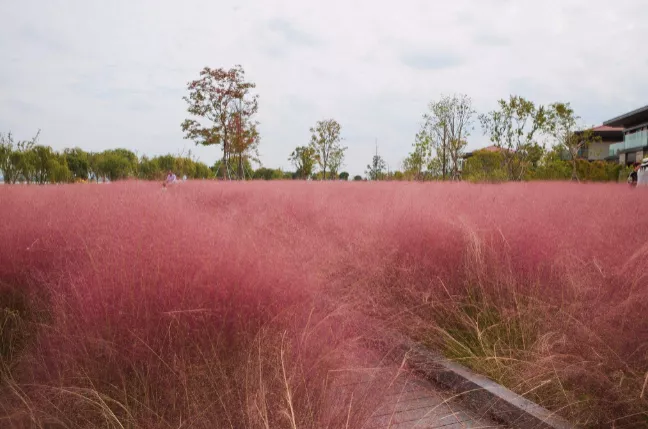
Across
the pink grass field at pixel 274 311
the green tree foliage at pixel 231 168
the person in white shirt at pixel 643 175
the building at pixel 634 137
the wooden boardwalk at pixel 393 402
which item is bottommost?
the wooden boardwalk at pixel 393 402

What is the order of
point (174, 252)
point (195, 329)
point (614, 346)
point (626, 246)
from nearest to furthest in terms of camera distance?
point (195, 329)
point (174, 252)
point (614, 346)
point (626, 246)

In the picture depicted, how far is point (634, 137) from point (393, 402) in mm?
54374

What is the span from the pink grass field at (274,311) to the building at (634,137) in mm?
48434

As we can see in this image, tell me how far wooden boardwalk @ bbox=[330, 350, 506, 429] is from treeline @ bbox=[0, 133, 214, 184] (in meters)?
15.2

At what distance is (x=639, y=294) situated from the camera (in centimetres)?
336

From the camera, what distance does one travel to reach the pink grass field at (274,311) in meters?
2.50

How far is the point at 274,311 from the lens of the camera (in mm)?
2756

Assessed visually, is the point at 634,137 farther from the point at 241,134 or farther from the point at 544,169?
the point at 241,134

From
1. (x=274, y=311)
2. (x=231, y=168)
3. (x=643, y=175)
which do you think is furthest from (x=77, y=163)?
(x=274, y=311)

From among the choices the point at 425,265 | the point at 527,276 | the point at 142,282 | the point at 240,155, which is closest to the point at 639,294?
the point at 527,276

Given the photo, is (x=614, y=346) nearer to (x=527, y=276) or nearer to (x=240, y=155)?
(x=527, y=276)

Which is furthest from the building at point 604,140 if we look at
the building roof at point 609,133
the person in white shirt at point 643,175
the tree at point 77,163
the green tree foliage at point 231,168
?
the tree at point 77,163

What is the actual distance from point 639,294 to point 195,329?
293 cm

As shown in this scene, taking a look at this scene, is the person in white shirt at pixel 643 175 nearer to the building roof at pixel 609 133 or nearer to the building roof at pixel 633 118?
the building roof at pixel 633 118
